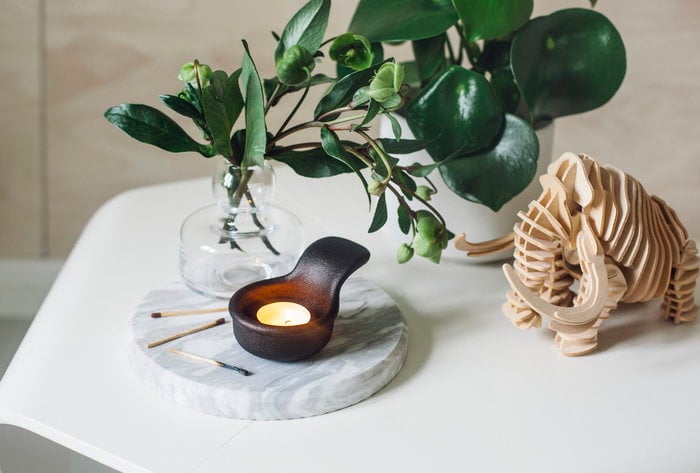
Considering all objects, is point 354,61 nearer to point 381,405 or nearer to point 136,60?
point 381,405

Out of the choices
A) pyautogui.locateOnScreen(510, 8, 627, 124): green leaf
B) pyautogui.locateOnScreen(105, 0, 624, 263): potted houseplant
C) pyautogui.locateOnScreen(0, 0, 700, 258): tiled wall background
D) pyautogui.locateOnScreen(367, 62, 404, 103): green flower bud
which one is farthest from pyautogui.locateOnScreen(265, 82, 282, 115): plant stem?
pyautogui.locateOnScreen(0, 0, 700, 258): tiled wall background

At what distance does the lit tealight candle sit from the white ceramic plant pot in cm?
21

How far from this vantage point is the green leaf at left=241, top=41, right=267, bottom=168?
64 centimetres

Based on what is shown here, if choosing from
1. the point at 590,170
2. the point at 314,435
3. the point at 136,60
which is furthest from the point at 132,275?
the point at 136,60

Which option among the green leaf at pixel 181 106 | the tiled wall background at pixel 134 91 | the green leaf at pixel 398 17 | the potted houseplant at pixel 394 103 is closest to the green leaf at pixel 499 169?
the potted houseplant at pixel 394 103

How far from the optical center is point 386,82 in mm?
623

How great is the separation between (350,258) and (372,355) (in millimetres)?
82

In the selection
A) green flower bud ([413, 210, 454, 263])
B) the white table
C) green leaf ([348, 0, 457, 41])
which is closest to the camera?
the white table

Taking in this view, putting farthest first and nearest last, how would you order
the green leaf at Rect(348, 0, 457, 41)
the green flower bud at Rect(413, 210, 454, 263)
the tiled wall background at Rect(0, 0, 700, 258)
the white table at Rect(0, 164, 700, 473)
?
the tiled wall background at Rect(0, 0, 700, 258) < the green leaf at Rect(348, 0, 457, 41) < the green flower bud at Rect(413, 210, 454, 263) < the white table at Rect(0, 164, 700, 473)

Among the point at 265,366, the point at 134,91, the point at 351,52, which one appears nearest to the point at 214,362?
the point at 265,366

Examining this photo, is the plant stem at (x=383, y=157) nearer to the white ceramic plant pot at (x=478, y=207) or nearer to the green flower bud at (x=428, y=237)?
the green flower bud at (x=428, y=237)

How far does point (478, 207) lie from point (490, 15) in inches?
7.0

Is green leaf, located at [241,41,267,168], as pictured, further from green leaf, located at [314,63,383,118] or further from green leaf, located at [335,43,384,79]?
green leaf, located at [335,43,384,79]

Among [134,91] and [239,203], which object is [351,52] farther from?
[134,91]
